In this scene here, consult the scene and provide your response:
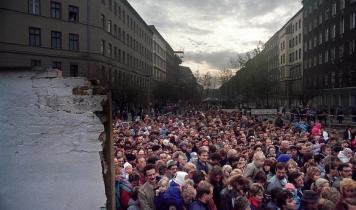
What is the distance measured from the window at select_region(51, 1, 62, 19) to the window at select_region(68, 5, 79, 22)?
4.83 ft

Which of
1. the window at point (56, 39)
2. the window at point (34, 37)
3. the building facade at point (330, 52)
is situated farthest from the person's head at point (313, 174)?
the building facade at point (330, 52)

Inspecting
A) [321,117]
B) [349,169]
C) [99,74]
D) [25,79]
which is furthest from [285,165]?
[99,74]

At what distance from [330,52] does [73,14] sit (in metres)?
39.4

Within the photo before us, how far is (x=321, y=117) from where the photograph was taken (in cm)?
3562

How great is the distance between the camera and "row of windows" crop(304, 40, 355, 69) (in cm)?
5147

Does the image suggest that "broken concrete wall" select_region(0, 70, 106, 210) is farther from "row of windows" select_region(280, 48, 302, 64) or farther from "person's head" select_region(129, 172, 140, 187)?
"row of windows" select_region(280, 48, 302, 64)

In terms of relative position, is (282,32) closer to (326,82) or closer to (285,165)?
(326,82)

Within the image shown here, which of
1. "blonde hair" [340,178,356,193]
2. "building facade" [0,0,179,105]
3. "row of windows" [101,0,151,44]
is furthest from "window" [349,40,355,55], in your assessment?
"blonde hair" [340,178,356,193]

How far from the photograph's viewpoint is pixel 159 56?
106000mm

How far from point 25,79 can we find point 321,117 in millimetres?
34050

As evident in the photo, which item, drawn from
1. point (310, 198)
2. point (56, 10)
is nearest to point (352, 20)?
point (56, 10)

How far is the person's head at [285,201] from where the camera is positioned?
5.91m

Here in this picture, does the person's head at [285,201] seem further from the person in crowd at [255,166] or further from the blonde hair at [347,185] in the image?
the person in crowd at [255,166]

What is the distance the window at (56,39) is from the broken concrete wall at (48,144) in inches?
1651
